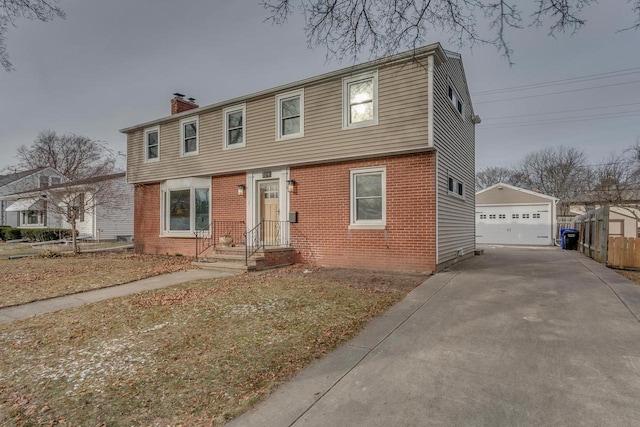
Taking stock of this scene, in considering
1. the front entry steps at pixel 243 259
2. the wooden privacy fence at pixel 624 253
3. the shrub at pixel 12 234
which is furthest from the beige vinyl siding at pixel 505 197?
the shrub at pixel 12 234

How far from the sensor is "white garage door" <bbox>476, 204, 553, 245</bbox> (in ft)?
64.7

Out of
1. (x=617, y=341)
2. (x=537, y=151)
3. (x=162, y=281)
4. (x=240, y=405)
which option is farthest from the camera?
(x=537, y=151)

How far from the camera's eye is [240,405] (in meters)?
2.51

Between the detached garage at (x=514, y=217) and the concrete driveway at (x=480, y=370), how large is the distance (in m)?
16.6

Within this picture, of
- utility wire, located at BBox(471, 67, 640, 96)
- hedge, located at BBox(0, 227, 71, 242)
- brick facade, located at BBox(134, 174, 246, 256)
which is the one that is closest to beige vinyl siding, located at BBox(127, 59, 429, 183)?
brick facade, located at BBox(134, 174, 246, 256)

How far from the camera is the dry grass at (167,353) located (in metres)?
2.51

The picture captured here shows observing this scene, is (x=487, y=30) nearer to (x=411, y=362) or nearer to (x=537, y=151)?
(x=411, y=362)

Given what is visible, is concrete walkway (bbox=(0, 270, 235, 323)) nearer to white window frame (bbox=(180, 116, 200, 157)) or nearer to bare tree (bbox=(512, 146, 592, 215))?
white window frame (bbox=(180, 116, 200, 157))

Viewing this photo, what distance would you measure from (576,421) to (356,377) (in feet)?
5.36

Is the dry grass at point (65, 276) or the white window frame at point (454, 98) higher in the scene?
the white window frame at point (454, 98)

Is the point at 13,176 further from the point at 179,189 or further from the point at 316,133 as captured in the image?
the point at 316,133

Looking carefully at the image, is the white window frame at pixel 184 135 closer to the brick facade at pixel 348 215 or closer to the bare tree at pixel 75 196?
the brick facade at pixel 348 215

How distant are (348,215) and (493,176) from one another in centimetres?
4467

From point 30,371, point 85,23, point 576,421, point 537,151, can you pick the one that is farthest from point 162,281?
point 537,151
